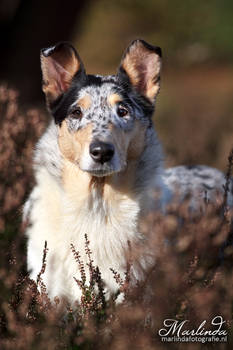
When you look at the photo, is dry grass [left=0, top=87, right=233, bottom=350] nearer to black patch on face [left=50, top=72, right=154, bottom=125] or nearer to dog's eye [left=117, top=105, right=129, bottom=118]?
dog's eye [left=117, top=105, right=129, bottom=118]

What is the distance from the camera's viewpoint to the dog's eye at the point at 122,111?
4.16 m

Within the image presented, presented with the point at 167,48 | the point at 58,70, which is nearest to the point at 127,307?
the point at 58,70

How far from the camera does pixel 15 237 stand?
176 inches

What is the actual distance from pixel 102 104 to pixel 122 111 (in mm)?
180

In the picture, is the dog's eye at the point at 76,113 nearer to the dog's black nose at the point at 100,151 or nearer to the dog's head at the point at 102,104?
the dog's head at the point at 102,104

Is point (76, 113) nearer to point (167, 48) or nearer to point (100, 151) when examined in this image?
point (100, 151)

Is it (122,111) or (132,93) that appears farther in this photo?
(132,93)

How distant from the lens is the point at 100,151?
366 centimetres

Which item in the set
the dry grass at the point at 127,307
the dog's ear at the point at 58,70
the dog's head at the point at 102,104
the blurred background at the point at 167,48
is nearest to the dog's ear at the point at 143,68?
the dog's head at the point at 102,104

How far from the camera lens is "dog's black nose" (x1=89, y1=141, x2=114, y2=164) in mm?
3664

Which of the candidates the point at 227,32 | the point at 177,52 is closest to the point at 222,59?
the point at 227,32

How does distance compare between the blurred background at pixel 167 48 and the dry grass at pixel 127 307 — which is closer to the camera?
the dry grass at pixel 127 307

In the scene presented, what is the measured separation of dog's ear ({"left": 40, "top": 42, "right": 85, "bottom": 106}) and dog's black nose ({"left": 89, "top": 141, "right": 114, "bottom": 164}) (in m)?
0.93

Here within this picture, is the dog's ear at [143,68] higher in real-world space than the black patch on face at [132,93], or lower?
higher
